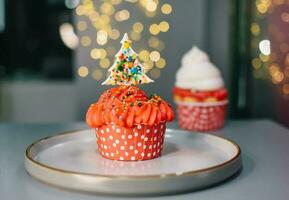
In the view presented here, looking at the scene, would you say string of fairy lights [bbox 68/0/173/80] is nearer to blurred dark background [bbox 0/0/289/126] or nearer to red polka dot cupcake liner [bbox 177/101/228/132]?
blurred dark background [bbox 0/0/289/126]

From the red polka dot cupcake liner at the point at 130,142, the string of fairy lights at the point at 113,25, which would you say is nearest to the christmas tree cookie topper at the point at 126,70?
the red polka dot cupcake liner at the point at 130,142

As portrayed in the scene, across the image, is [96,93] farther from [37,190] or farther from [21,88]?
[37,190]

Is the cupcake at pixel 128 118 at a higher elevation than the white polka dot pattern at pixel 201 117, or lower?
higher

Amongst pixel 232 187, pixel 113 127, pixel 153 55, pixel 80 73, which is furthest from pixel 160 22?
pixel 232 187

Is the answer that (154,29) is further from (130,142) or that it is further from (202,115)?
(130,142)

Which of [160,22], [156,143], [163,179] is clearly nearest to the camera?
[163,179]

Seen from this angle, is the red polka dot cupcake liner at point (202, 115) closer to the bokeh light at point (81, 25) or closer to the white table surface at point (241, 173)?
the white table surface at point (241, 173)

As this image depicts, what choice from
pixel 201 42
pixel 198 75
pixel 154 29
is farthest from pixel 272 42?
pixel 154 29
